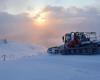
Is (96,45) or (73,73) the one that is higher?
(96,45)

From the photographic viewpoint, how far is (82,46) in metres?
25.2

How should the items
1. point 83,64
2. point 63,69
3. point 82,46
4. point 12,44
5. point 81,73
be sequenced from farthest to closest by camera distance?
point 12,44 → point 82,46 → point 83,64 → point 63,69 → point 81,73

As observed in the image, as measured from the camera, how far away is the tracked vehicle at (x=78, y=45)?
23367mm

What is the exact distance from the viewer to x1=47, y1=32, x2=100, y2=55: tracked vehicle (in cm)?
2337

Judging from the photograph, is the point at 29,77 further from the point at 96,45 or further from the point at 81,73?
the point at 96,45

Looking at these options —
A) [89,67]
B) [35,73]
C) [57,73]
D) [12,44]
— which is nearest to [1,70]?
[35,73]

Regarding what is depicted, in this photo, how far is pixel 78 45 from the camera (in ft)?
84.4

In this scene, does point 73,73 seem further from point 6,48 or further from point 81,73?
point 6,48

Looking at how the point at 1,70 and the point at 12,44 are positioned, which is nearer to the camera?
the point at 1,70

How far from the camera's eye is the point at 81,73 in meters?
14.7

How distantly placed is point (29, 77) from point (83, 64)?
13.9ft

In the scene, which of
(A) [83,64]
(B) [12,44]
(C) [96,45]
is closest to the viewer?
(A) [83,64]

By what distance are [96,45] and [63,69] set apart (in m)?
7.97

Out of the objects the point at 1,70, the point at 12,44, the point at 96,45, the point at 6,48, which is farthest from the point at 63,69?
the point at 12,44
